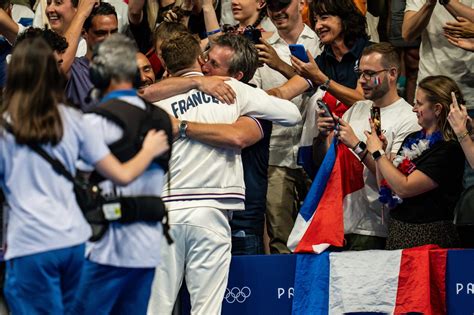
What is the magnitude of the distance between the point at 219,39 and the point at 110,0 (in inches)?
103

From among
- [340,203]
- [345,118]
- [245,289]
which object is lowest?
[245,289]

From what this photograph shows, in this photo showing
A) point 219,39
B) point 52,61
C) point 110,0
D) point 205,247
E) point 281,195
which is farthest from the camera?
point 110,0

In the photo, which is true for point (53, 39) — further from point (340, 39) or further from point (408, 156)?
point (408, 156)

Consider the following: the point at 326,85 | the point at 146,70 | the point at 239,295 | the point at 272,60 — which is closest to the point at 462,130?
the point at 326,85

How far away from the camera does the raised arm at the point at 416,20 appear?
9172 millimetres

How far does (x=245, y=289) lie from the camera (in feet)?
27.5

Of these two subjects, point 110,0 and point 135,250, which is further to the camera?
point 110,0

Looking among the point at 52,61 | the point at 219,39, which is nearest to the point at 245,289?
the point at 219,39

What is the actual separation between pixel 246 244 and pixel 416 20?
235cm

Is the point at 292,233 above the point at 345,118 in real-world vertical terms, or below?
below

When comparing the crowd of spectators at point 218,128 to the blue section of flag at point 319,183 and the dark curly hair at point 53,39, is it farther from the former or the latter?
the blue section of flag at point 319,183

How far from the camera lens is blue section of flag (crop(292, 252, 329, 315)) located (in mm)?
8164

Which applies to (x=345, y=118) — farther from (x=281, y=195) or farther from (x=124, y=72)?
(x=124, y=72)

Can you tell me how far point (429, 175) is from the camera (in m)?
7.95
